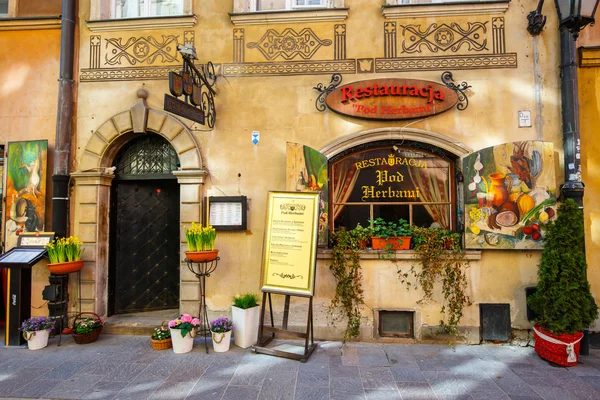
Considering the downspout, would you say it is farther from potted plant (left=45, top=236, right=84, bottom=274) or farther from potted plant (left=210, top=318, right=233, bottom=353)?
potted plant (left=45, top=236, right=84, bottom=274)

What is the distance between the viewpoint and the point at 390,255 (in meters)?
5.31

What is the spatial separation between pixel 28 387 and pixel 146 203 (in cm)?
308

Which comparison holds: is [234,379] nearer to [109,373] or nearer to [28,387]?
[109,373]

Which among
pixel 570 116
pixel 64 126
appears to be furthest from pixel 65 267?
pixel 570 116

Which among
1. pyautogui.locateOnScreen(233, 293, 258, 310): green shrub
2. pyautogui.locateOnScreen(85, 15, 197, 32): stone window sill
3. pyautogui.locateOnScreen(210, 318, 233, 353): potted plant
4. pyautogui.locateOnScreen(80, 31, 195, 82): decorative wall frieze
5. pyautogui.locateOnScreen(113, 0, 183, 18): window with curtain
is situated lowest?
pyautogui.locateOnScreen(210, 318, 233, 353): potted plant

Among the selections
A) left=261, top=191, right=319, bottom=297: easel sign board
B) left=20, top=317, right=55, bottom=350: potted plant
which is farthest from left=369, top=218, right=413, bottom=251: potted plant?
left=20, top=317, right=55, bottom=350: potted plant

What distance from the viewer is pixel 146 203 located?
6.30 meters

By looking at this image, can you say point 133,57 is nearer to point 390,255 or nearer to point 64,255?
point 64,255

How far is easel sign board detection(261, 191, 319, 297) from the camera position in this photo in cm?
471

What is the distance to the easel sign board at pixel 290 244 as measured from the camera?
4.71 m

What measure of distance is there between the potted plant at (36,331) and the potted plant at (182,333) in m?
1.86

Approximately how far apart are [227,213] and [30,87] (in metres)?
4.04

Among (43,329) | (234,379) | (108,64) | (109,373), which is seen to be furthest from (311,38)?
(43,329)

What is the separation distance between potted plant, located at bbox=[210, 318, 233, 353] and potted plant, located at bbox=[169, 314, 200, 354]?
29 centimetres
